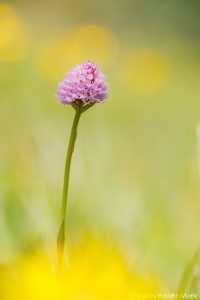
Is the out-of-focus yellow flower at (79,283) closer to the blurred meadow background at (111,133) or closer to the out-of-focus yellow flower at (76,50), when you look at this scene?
the blurred meadow background at (111,133)

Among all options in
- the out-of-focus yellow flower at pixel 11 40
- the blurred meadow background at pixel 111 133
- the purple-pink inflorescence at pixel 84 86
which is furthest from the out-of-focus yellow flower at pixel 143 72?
the purple-pink inflorescence at pixel 84 86

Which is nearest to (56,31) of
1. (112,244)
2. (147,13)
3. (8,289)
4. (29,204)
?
(147,13)

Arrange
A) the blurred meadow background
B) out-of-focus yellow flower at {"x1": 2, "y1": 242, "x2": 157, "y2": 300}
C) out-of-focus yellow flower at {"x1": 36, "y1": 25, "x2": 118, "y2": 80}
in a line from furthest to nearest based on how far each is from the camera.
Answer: out-of-focus yellow flower at {"x1": 36, "y1": 25, "x2": 118, "y2": 80}
the blurred meadow background
out-of-focus yellow flower at {"x1": 2, "y1": 242, "x2": 157, "y2": 300}

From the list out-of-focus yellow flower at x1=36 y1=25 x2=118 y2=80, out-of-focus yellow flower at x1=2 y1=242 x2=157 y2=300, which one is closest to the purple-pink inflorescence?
out-of-focus yellow flower at x1=2 y1=242 x2=157 y2=300

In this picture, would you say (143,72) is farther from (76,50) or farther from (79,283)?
(79,283)

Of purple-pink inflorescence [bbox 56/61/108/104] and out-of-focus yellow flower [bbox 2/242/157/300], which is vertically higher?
purple-pink inflorescence [bbox 56/61/108/104]

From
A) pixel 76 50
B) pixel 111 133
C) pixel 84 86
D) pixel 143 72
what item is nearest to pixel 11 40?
pixel 76 50

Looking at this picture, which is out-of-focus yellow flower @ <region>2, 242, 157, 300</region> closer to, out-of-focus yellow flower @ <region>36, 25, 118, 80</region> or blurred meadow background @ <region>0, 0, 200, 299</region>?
blurred meadow background @ <region>0, 0, 200, 299</region>

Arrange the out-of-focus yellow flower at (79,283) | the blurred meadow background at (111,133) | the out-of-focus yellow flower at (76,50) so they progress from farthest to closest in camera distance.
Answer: the out-of-focus yellow flower at (76,50), the blurred meadow background at (111,133), the out-of-focus yellow flower at (79,283)
